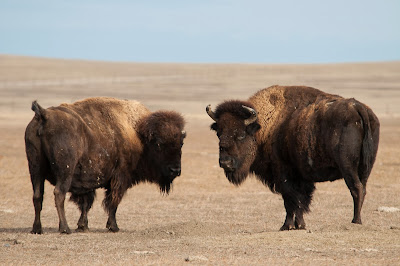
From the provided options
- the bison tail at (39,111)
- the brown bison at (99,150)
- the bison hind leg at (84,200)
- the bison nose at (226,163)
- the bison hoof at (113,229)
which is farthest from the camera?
the bison hind leg at (84,200)

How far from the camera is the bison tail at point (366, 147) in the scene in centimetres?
1035

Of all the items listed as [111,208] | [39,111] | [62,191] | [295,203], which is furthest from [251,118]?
[39,111]


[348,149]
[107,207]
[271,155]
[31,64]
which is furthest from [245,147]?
[31,64]

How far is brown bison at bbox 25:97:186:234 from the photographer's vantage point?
34.9 feet

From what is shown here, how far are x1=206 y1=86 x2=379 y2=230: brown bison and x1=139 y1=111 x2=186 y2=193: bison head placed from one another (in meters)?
0.80

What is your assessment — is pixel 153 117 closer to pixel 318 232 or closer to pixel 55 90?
pixel 318 232

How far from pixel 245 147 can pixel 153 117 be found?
1.75 metres

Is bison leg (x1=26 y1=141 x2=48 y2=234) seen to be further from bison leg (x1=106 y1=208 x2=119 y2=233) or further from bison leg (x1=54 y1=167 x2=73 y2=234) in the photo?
bison leg (x1=106 y1=208 x2=119 y2=233)

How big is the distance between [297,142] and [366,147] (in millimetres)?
1092

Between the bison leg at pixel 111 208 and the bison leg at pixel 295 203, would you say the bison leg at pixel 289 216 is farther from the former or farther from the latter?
the bison leg at pixel 111 208

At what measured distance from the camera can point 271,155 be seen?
37.4 feet

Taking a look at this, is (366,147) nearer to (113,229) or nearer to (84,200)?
(113,229)

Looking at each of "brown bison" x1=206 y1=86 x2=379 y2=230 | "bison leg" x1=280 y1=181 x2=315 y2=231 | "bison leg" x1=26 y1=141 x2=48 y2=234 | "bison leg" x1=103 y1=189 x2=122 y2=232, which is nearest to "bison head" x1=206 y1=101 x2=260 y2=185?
"brown bison" x1=206 y1=86 x2=379 y2=230

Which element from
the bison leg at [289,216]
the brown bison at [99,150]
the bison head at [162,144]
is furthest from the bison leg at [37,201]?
the bison leg at [289,216]
